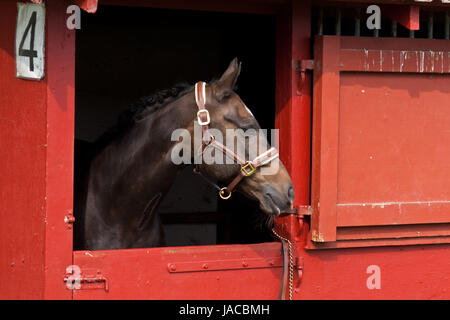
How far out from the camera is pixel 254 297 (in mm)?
4055

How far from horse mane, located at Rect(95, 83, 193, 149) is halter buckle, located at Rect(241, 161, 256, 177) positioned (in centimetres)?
66

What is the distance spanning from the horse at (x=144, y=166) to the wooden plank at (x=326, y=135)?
422 mm

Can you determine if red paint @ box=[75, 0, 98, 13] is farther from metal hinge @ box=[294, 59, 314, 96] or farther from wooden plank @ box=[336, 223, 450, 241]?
wooden plank @ box=[336, 223, 450, 241]

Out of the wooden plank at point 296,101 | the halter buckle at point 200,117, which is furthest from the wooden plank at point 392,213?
the halter buckle at point 200,117

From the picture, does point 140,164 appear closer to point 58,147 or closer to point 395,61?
point 58,147

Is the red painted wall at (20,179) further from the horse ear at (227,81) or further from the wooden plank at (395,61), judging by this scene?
the wooden plank at (395,61)

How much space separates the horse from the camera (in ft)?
12.7

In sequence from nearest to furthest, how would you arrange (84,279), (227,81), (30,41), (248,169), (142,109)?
(30,41), (84,279), (248,169), (227,81), (142,109)

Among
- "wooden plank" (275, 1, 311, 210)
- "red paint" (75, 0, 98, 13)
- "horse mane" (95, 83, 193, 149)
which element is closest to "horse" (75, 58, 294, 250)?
"horse mane" (95, 83, 193, 149)

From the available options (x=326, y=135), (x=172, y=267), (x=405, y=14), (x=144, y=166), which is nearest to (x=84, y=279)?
(x=172, y=267)

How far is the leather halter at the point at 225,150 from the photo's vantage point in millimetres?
3758

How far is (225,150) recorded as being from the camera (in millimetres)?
3807

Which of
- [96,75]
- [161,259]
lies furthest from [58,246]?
[96,75]

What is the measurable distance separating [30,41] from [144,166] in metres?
1.05
